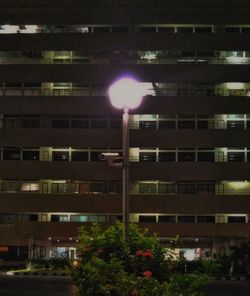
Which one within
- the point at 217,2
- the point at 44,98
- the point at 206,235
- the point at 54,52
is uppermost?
the point at 217,2

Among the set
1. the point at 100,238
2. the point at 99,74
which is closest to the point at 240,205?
the point at 99,74

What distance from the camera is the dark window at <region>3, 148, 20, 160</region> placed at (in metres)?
60.0

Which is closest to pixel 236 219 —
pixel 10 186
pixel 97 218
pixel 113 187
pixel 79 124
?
pixel 113 187

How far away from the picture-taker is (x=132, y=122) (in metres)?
60.1

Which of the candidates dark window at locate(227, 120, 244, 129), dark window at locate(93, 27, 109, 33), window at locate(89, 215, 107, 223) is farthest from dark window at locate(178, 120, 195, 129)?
dark window at locate(93, 27, 109, 33)

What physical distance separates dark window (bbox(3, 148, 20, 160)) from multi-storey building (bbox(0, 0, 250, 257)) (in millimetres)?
131

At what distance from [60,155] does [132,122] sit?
272 inches

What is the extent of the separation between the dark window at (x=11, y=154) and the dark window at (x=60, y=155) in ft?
10.3

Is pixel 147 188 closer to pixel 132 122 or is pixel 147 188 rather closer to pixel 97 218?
pixel 97 218

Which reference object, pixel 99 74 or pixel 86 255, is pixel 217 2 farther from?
pixel 86 255

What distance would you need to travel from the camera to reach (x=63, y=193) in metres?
58.0

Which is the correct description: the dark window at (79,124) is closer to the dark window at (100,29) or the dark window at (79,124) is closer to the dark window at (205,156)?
the dark window at (100,29)

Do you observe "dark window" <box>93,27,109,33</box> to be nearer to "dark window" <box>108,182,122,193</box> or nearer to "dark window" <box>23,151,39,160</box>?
"dark window" <box>23,151,39,160</box>

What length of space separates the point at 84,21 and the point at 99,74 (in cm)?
530
